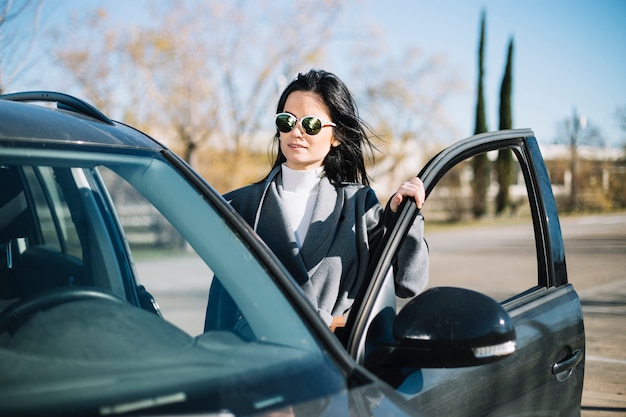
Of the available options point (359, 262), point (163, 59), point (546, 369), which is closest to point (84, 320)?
point (359, 262)

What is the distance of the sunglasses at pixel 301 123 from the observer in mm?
2150

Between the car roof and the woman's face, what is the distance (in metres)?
0.57

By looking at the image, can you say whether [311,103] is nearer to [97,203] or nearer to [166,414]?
[97,203]

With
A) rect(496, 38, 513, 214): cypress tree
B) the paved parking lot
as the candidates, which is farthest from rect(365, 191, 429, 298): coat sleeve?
rect(496, 38, 513, 214): cypress tree

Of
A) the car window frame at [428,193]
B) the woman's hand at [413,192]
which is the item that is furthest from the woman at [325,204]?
the car window frame at [428,193]

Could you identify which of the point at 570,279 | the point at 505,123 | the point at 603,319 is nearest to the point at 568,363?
the point at 603,319

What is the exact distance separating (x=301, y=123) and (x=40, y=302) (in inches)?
39.9

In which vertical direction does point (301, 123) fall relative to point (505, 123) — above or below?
below

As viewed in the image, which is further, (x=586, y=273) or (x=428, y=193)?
(x=586, y=273)

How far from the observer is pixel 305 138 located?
217cm

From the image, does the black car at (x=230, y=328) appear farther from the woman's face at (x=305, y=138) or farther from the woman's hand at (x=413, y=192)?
the woman's face at (x=305, y=138)

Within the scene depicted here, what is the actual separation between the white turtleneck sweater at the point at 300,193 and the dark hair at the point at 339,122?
0.08 m

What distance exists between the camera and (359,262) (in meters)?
1.96

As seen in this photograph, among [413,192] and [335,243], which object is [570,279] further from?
[413,192]
